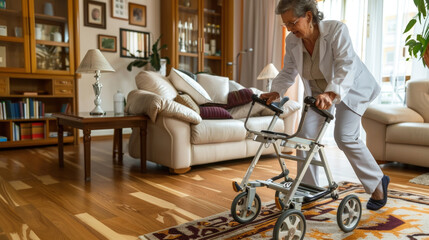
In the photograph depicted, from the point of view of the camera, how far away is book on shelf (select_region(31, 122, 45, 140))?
3941 millimetres

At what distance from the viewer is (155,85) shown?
3045 millimetres

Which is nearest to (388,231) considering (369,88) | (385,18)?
(369,88)

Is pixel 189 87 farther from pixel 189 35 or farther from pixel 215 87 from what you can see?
pixel 189 35

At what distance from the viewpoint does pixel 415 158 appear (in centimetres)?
290

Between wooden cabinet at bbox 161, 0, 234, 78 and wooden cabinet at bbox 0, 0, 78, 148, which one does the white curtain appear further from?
wooden cabinet at bbox 0, 0, 78, 148

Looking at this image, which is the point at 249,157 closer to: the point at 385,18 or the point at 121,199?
the point at 121,199

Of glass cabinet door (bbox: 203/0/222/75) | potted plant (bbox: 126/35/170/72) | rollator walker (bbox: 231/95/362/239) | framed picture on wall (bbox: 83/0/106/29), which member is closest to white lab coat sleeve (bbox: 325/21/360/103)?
rollator walker (bbox: 231/95/362/239)

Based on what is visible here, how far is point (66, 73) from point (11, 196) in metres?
2.32

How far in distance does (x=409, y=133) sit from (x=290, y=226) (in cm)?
212

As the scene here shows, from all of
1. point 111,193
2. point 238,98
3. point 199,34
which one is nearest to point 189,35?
point 199,34

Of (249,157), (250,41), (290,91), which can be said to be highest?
(250,41)

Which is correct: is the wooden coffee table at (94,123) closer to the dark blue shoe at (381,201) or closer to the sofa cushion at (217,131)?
the sofa cushion at (217,131)

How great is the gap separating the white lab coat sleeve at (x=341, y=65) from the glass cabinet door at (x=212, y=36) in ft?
12.9

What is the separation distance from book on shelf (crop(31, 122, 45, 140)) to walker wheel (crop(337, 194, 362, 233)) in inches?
141
